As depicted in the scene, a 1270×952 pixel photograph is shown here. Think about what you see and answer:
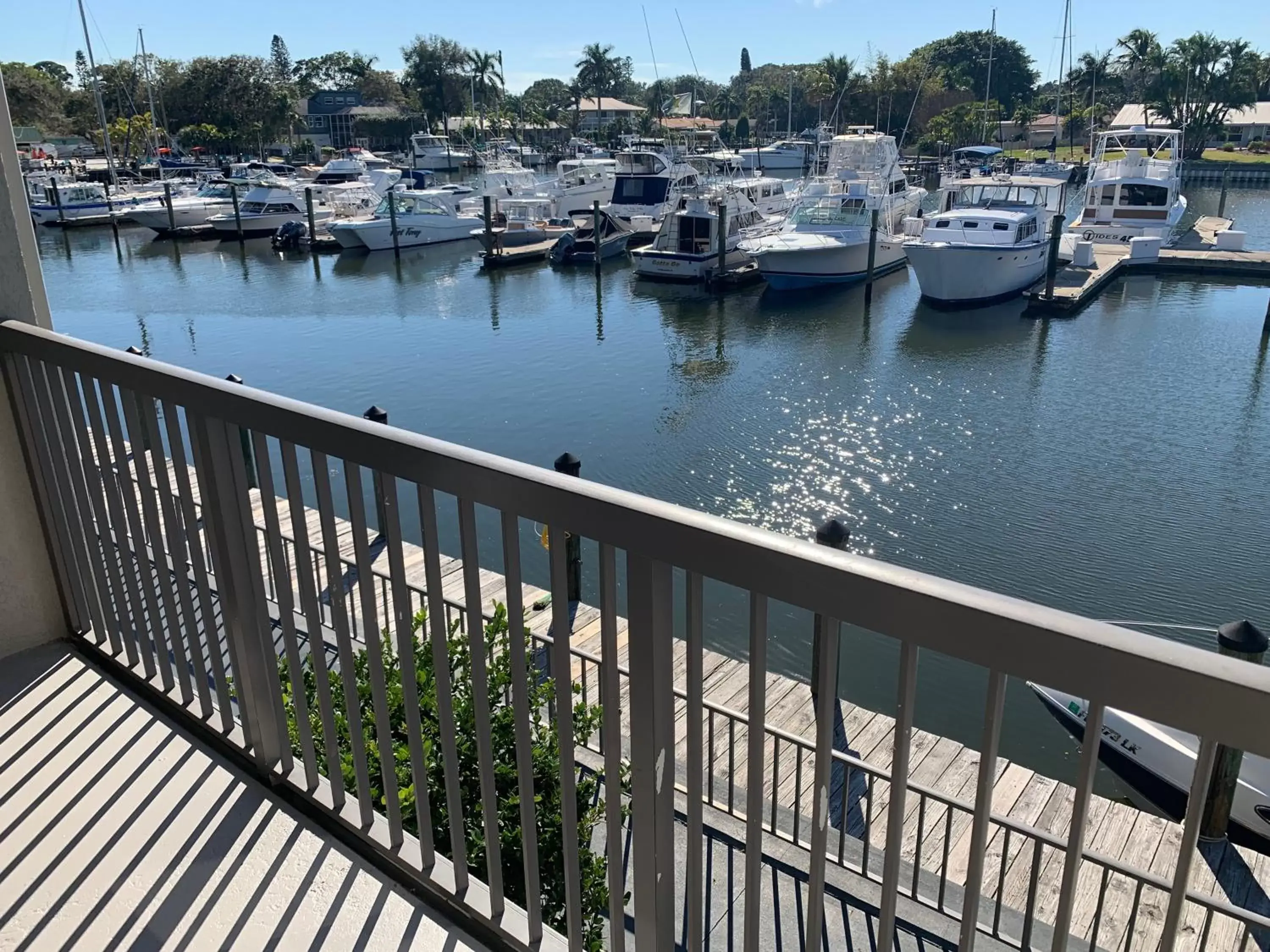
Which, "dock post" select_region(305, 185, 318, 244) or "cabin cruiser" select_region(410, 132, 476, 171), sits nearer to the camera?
"dock post" select_region(305, 185, 318, 244)

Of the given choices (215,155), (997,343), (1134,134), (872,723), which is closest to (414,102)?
(215,155)

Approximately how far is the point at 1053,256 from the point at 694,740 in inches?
889

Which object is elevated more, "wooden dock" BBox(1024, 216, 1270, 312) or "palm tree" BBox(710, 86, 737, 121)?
"palm tree" BBox(710, 86, 737, 121)

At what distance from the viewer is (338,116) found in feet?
258

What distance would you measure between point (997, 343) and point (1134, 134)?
1723 cm

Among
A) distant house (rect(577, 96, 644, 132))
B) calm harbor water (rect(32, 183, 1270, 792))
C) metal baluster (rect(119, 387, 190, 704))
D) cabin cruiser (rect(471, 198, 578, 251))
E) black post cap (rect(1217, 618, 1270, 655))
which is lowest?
calm harbor water (rect(32, 183, 1270, 792))

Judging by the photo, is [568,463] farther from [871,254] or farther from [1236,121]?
[1236,121]

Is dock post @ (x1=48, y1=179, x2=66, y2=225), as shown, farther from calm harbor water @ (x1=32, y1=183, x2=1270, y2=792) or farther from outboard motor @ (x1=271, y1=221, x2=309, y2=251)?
calm harbor water @ (x1=32, y1=183, x2=1270, y2=792)

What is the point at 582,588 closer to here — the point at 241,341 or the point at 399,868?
the point at 399,868

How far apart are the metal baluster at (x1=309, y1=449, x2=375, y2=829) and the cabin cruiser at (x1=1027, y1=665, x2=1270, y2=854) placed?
441cm

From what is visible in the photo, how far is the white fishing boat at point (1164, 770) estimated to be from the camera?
5195 millimetres

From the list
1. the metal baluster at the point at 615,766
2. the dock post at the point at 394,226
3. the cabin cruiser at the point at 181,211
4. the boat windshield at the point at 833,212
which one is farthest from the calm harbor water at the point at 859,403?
the cabin cruiser at the point at 181,211

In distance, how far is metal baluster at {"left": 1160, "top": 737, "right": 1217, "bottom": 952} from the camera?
0.81 m

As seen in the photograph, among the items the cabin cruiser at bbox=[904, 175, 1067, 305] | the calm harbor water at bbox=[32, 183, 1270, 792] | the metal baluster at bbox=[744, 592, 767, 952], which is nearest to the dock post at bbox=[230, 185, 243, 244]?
the calm harbor water at bbox=[32, 183, 1270, 792]
